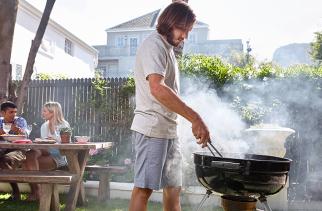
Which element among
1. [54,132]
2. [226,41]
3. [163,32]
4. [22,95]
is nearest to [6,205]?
[54,132]

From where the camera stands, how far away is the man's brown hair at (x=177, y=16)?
2.62 m

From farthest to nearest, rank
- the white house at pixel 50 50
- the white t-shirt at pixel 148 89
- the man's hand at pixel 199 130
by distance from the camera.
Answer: the white house at pixel 50 50 → the white t-shirt at pixel 148 89 → the man's hand at pixel 199 130

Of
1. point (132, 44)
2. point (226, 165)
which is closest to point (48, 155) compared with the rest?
point (226, 165)

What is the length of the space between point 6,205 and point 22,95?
2.90 metres

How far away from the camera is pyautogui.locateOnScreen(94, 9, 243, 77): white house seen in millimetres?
34419

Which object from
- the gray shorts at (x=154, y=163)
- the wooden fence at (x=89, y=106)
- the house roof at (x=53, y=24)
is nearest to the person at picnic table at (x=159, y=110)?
the gray shorts at (x=154, y=163)

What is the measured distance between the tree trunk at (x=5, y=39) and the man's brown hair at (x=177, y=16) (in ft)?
15.4

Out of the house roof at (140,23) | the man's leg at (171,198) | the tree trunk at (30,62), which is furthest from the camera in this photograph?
the house roof at (140,23)

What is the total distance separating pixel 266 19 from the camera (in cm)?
1140

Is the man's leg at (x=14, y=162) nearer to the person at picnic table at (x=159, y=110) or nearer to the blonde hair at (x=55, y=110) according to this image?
the blonde hair at (x=55, y=110)

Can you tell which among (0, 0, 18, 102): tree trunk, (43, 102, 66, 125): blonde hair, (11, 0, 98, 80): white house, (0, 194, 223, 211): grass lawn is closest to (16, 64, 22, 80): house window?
(11, 0, 98, 80): white house

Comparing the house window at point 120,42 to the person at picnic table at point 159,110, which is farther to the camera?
the house window at point 120,42

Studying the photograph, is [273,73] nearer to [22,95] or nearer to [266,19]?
[22,95]

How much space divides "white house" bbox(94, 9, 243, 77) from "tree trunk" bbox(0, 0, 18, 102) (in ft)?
86.7
